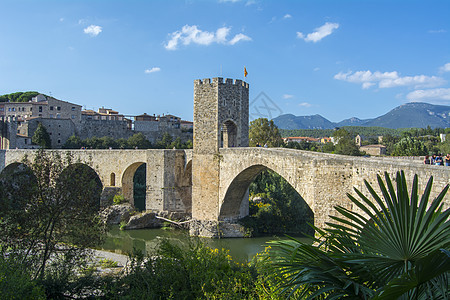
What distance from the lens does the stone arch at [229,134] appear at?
2012cm

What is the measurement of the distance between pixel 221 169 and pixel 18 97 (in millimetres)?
56447

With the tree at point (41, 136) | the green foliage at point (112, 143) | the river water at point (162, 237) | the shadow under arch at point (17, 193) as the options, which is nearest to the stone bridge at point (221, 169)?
the river water at point (162, 237)

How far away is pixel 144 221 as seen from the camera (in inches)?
878

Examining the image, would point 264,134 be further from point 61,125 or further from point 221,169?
point 61,125

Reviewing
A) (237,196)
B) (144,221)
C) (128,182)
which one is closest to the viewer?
(237,196)

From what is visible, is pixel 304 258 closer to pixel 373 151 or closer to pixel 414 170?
pixel 414 170

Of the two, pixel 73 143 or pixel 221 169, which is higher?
pixel 73 143

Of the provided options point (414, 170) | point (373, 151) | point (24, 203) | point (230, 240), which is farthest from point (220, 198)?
point (373, 151)

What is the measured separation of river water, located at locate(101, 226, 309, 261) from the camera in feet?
58.7

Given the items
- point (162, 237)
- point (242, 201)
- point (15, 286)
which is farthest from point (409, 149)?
point (15, 286)

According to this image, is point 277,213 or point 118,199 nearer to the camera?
point 277,213

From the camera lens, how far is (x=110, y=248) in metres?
19.0

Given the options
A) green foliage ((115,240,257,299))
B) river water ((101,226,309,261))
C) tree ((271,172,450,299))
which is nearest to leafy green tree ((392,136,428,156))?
river water ((101,226,309,261))

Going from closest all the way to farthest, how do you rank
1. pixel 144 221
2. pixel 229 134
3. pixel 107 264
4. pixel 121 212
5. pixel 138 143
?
pixel 107 264 → pixel 229 134 → pixel 144 221 → pixel 121 212 → pixel 138 143
